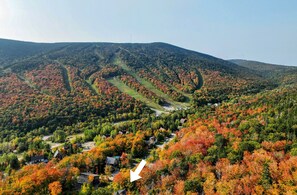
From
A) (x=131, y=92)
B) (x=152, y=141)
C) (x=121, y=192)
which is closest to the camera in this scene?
(x=121, y=192)

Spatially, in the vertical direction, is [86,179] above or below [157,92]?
below

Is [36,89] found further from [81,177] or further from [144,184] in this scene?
[144,184]

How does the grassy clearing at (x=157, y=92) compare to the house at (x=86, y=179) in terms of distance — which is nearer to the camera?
the house at (x=86, y=179)

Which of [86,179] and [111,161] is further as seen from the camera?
[111,161]

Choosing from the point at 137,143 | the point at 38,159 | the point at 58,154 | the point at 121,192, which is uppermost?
→ the point at 121,192

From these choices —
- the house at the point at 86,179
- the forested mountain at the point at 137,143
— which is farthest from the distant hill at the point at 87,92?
the house at the point at 86,179

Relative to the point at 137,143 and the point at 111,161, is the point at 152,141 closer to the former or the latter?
the point at 137,143

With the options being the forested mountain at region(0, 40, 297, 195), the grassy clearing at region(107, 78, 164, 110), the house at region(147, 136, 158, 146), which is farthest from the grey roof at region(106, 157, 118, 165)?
the grassy clearing at region(107, 78, 164, 110)

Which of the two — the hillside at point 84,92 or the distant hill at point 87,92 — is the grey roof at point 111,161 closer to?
the hillside at point 84,92

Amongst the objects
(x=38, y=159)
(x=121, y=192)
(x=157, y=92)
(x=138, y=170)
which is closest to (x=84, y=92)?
(x=157, y=92)
